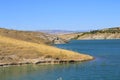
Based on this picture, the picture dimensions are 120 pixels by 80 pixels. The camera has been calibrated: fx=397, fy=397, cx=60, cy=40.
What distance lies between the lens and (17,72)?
79.7 meters

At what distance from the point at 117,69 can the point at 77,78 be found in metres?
14.8

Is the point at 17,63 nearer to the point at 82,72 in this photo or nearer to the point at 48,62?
the point at 48,62

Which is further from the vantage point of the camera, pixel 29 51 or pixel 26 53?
pixel 29 51

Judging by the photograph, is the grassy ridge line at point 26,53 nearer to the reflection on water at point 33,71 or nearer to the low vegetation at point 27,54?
the low vegetation at point 27,54

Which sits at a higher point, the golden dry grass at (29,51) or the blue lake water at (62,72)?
the golden dry grass at (29,51)

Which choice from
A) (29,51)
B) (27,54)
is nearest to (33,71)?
(27,54)

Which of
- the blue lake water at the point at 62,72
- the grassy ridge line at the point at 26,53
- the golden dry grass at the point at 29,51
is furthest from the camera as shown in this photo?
the golden dry grass at the point at 29,51

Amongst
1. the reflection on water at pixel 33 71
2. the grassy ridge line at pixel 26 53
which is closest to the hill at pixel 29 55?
the grassy ridge line at pixel 26 53

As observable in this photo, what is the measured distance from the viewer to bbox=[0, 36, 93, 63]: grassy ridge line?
94000 mm

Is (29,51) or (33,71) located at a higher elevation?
(29,51)

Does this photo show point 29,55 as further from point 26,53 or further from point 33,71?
point 33,71

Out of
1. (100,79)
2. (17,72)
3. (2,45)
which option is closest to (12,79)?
(17,72)

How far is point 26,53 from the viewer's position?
95.8 meters

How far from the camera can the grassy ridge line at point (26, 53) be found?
94.0 metres
